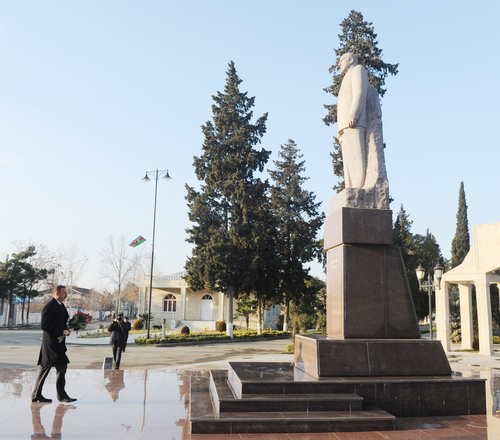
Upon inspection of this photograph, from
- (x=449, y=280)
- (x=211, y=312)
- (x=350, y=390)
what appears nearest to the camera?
(x=350, y=390)

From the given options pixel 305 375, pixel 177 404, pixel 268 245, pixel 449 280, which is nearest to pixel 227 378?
pixel 177 404

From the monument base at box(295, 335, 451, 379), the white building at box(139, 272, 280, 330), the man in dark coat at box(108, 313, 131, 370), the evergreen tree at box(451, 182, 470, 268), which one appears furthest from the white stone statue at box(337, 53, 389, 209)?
the evergreen tree at box(451, 182, 470, 268)

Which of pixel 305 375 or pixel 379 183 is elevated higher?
pixel 379 183

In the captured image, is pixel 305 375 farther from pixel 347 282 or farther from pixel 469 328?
pixel 469 328

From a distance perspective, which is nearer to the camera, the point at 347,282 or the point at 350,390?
the point at 350,390

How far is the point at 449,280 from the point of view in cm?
2166

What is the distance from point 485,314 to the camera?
20000 mm

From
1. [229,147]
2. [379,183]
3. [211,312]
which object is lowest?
[211,312]

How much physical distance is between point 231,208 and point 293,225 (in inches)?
270

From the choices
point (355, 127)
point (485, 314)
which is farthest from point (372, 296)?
point (485, 314)

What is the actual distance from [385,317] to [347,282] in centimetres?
81

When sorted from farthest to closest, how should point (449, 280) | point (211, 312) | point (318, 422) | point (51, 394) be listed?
point (211, 312) → point (449, 280) → point (51, 394) → point (318, 422)

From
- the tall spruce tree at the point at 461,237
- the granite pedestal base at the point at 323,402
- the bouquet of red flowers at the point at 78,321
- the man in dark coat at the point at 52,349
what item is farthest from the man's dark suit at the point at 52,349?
the tall spruce tree at the point at 461,237

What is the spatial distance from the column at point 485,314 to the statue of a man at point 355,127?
1499 centimetres
